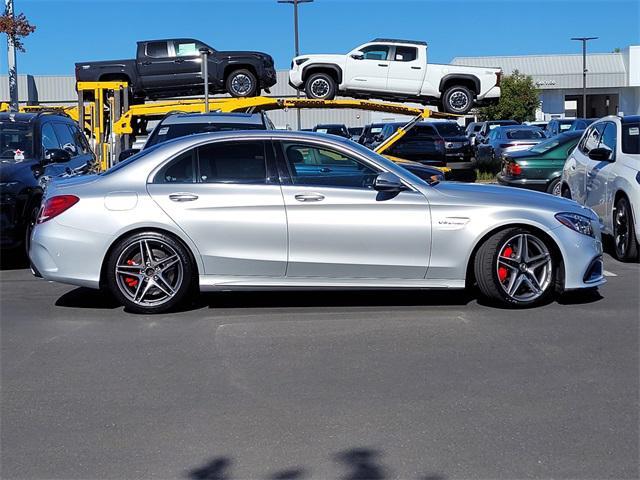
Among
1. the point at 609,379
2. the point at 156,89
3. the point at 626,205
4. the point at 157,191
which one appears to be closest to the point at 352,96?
the point at 156,89

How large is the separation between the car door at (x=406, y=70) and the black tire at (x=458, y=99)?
69 cm

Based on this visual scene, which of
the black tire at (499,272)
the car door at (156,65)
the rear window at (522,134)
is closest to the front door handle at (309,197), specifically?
the black tire at (499,272)

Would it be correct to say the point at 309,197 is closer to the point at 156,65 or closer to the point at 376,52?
the point at 376,52

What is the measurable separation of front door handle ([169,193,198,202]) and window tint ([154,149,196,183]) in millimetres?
163

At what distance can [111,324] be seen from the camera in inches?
279

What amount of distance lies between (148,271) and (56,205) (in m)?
0.95

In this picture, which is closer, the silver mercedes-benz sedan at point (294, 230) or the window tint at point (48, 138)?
the silver mercedes-benz sedan at point (294, 230)

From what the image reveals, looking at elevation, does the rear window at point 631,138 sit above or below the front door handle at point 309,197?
above

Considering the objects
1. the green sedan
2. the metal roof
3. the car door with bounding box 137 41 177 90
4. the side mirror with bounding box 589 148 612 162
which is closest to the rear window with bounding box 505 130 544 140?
the car door with bounding box 137 41 177 90

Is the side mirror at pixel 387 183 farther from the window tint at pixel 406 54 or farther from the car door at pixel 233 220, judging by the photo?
the window tint at pixel 406 54

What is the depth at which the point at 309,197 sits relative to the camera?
283 inches

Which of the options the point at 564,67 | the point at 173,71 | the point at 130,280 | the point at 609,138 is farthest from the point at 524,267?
the point at 564,67

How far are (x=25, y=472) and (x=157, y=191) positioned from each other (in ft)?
11.4

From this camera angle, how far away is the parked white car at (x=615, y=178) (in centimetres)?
962
